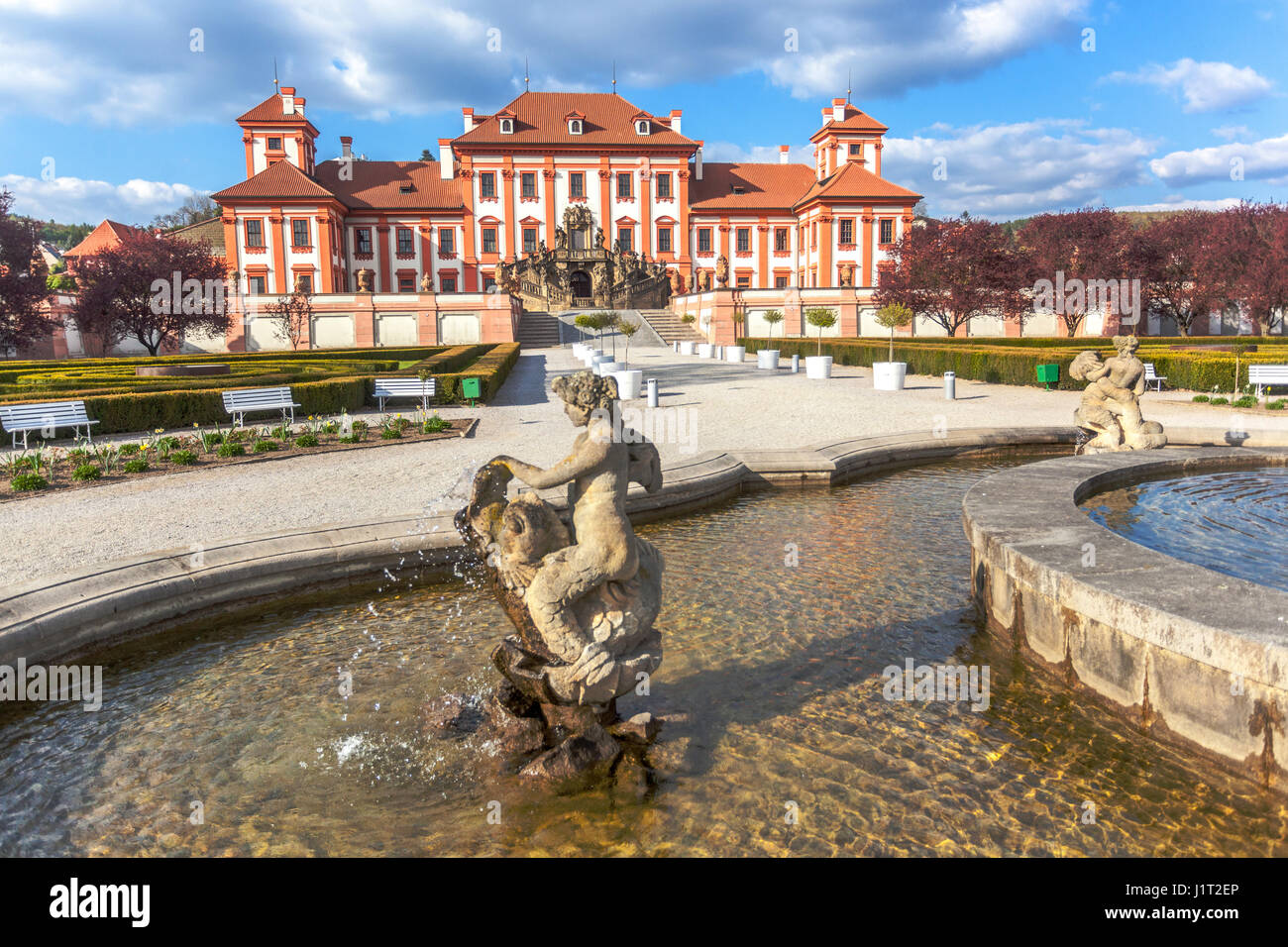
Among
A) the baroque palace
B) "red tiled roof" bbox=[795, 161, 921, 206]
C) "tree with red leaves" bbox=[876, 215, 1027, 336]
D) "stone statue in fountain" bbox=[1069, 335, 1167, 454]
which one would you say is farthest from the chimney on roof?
"stone statue in fountain" bbox=[1069, 335, 1167, 454]

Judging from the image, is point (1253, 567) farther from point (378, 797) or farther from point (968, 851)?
point (378, 797)

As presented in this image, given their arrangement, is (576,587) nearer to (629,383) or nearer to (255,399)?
(255,399)

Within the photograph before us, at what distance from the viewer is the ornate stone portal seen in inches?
1996

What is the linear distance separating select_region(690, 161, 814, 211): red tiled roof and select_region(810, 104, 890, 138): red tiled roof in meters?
3.42

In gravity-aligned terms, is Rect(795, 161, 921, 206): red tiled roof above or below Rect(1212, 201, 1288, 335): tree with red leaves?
above

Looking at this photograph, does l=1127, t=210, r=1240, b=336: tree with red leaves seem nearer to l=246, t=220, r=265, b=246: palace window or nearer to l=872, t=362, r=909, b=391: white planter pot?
l=872, t=362, r=909, b=391: white planter pot

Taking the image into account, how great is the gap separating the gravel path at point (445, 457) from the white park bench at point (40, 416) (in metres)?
2.86

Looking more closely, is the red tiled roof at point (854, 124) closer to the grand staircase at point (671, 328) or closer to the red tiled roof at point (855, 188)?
the red tiled roof at point (855, 188)

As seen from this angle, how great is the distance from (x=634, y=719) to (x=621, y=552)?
964 millimetres

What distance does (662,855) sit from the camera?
10.7 ft

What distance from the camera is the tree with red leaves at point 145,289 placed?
28.3m

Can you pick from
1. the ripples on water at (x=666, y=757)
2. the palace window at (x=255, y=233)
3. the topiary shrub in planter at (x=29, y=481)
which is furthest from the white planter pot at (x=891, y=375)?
the palace window at (x=255, y=233)

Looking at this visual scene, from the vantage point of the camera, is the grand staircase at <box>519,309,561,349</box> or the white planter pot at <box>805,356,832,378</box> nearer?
the white planter pot at <box>805,356,832,378</box>
